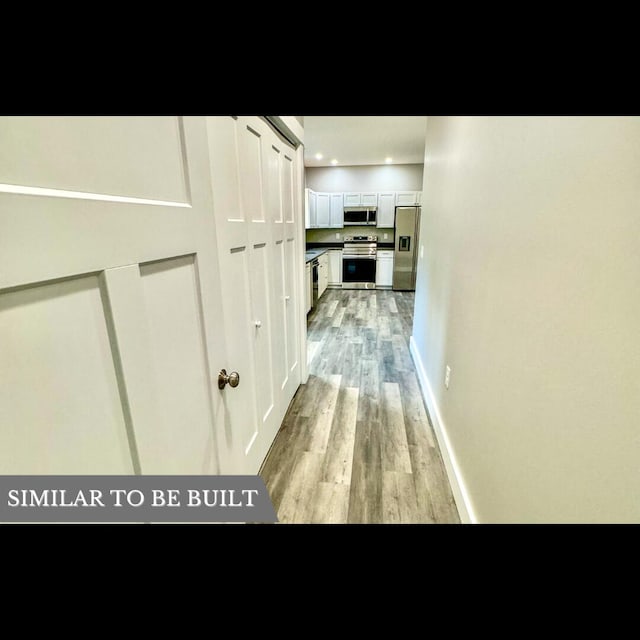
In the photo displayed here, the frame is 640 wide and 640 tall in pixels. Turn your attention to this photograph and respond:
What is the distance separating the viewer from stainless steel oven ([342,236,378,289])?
678 centimetres

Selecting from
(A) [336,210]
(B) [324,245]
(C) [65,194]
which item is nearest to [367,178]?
(A) [336,210]

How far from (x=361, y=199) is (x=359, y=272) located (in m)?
1.64

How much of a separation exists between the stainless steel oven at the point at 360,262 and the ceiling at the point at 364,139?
171 centimetres

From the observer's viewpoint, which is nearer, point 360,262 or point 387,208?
point 387,208

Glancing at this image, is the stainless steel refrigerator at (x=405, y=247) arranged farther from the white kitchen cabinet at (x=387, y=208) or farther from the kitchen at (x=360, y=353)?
the white kitchen cabinet at (x=387, y=208)

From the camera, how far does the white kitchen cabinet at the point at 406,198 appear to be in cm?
651

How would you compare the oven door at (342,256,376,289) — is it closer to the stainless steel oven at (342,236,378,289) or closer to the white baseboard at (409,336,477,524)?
the stainless steel oven at (342,236,378,289)

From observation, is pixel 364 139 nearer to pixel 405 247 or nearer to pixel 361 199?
pixel 361 199

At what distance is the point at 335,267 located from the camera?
7051 millimetres

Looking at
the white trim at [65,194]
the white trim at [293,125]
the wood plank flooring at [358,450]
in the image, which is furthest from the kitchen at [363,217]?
the white trim at [65,194]

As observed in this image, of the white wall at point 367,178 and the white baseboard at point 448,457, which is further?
the white wall at point 367,178
